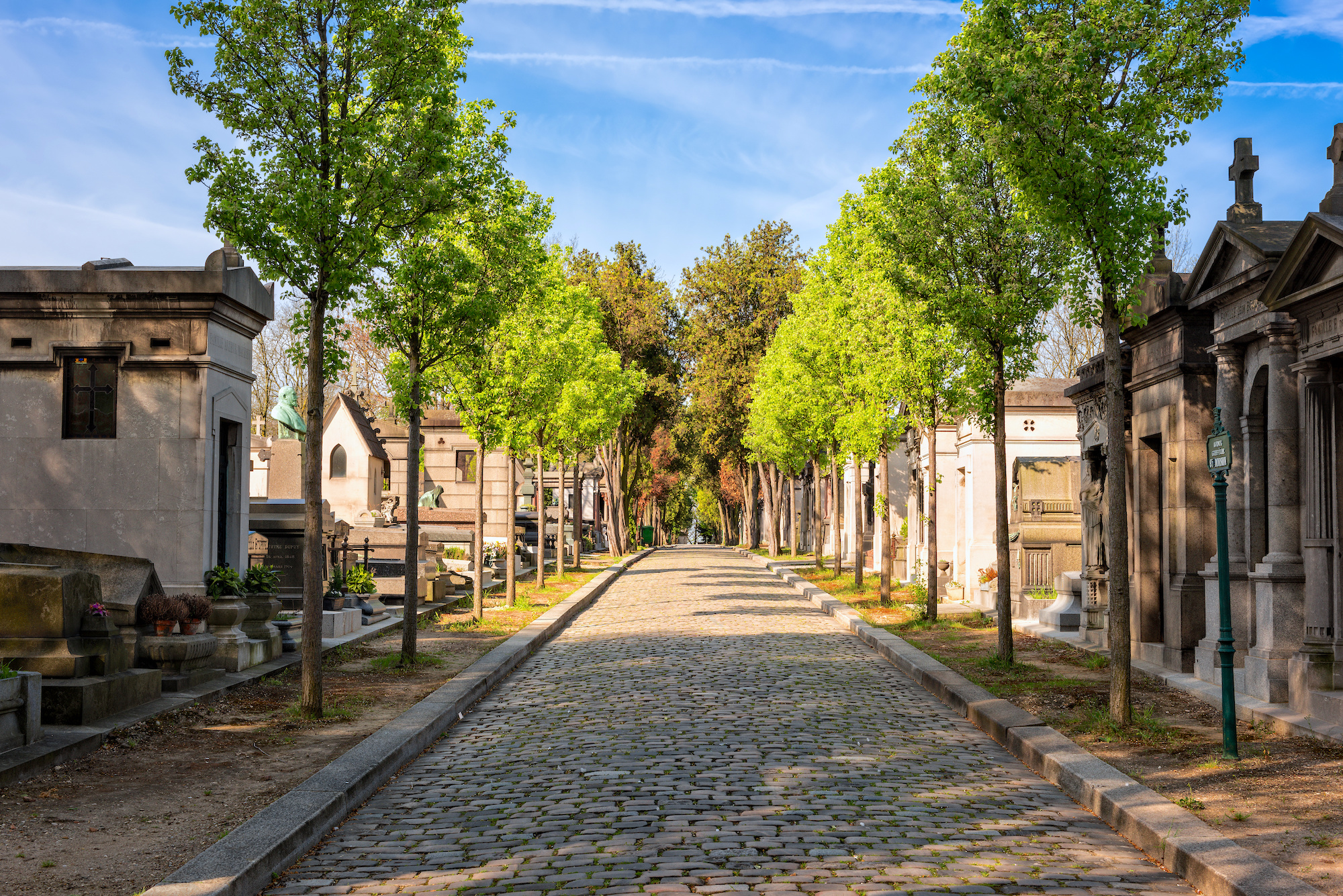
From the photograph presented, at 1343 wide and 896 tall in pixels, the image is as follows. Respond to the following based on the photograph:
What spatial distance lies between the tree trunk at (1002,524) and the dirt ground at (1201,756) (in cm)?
34

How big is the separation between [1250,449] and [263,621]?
1097 centimetres

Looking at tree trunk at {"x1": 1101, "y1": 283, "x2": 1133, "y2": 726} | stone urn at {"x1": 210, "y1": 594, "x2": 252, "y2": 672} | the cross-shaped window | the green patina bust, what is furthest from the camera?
the green patina bust

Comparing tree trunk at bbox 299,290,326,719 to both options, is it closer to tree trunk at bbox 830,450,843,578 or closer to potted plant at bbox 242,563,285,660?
potted plant at bbox 242,563,285,660

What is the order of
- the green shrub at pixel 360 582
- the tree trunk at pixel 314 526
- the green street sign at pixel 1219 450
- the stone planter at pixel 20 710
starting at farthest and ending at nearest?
the green shrub at pixel 360 582 → the tree trunk at pixel 314 526 → the green street sign at pixel 1219 450 → the stone planter at pixel 20 710

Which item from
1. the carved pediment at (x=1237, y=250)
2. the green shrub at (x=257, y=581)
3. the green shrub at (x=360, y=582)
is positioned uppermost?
the carved pediment at (x=1237, y=250)

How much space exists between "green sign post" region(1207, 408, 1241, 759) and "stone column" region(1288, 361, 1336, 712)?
1.62 m

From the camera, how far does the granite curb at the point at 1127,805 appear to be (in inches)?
215

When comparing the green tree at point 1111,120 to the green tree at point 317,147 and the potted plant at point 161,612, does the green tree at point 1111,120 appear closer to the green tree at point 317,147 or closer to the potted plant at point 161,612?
the green tree at point 317,147


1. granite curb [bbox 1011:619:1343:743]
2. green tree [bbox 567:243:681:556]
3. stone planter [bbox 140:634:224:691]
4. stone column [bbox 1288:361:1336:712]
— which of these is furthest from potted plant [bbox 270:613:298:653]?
green tree [bbox 567:243:681:556]

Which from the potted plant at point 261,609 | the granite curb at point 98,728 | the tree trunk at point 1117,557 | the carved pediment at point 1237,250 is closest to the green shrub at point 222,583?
the potted plant at point 261,609

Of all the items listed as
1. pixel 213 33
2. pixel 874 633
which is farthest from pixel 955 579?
pixel 213 33

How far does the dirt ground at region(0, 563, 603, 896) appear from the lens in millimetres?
5664

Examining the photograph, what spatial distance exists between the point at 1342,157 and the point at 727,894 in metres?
8.99

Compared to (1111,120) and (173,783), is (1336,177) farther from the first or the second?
(173,783)
